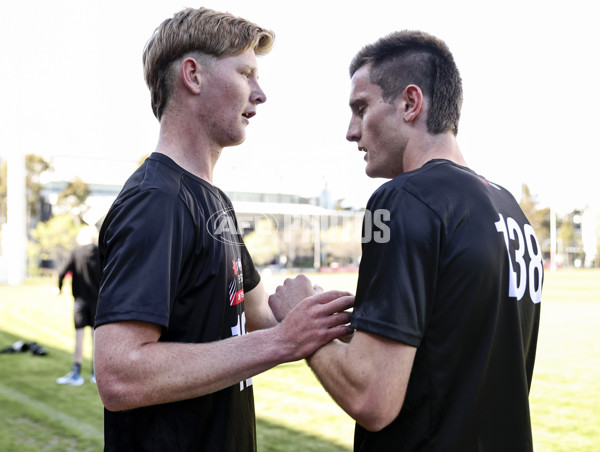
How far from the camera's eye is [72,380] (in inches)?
305

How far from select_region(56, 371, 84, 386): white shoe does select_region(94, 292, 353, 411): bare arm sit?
22.2 feet

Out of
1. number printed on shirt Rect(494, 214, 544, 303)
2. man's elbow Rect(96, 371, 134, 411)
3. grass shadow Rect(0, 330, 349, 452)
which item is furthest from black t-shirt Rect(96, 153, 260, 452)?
grass shadow Rect(0, 330, 349, 452)

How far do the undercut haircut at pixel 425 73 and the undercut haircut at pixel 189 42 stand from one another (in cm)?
50

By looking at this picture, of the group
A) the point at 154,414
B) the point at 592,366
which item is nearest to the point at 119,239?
the point at 154,414

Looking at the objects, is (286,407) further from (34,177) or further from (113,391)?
(34,177)

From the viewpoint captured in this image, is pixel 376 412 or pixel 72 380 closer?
pixel 376 412

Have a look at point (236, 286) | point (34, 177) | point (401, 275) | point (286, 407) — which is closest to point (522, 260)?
point (401, 275)

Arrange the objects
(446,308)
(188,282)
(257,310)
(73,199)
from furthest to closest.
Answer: (73,199), (257,310), (188,282), (446,308)

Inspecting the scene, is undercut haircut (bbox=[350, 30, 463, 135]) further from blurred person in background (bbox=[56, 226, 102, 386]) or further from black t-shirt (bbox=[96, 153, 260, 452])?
blurred person in background (bbox=[56, 226, 102, 386])

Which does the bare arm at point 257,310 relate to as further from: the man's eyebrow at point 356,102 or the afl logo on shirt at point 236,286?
the man's eyebrow at point 356,102

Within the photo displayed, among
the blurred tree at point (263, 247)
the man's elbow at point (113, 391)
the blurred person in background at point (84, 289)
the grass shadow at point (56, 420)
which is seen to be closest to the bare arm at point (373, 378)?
the man's elbow at point (113, 391)

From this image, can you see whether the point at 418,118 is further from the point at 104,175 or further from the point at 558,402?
the point at 104,175

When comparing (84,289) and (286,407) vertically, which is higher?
(84,289)

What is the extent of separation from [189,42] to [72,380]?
272 inches
